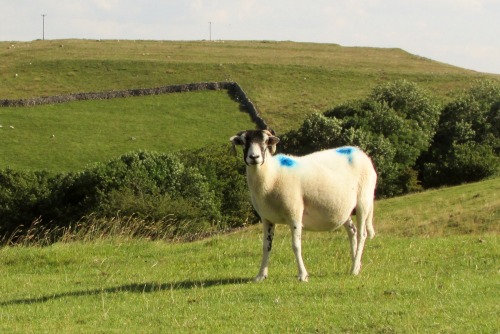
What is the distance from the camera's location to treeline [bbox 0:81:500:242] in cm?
5950

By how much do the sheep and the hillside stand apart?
7758cm

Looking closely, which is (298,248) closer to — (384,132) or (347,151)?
(347,151)

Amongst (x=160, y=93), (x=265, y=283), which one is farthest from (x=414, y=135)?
(x=265, y=283)

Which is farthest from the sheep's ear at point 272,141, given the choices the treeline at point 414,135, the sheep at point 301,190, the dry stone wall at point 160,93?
the dry stone wall at point 160,93

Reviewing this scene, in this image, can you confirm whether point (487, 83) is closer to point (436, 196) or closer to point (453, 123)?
point (453, 123)

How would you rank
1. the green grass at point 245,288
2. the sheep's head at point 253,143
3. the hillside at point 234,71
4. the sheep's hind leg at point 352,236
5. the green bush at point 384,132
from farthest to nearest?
the hillside at point 234,71, the green bush at point 384,132, the sheep's hind leg at point 352,236, the sheep's head at point 253,143, the green grass at point 245,288

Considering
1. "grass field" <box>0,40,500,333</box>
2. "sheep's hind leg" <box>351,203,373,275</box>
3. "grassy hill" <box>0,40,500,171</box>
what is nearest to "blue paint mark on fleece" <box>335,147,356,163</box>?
"sheep's hind leg" <box>351,203,373,275</box>

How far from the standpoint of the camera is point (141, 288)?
14609mm

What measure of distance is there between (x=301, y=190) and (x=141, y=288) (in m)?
3.38

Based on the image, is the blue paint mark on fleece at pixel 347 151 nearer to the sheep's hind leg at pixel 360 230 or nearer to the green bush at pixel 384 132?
the sheep's hind leg at pixel 360 230

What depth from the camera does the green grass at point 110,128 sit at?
80.4 metres

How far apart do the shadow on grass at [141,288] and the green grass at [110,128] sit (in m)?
62.4

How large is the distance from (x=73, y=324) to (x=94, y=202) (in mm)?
50477

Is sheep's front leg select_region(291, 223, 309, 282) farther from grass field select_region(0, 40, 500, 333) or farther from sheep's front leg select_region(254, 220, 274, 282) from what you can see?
sheep's front leg select_region(254, 220, 274, 282)
